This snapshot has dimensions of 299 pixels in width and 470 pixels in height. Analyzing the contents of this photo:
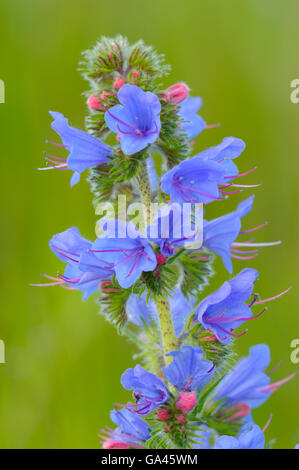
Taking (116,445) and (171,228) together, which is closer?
(171,228)

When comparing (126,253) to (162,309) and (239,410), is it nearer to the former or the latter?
(162,309)

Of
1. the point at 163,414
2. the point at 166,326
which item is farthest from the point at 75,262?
the point at 163,414

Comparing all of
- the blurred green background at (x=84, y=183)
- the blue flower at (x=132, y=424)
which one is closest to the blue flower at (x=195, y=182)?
the blue flower at (x=132, y=424)

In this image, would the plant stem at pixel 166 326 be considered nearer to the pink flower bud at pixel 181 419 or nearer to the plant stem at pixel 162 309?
the plant stem at pixel 162 309

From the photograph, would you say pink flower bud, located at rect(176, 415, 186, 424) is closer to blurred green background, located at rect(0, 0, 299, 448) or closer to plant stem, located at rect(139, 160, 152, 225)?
plant stem, located at rect(139, 160, 152, 225)

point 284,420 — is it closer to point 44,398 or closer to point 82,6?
point 44,398

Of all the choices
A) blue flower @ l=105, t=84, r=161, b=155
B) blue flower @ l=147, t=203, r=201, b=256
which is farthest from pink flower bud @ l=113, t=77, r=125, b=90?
blue flower @ l=147, t=203, r=201, b=256

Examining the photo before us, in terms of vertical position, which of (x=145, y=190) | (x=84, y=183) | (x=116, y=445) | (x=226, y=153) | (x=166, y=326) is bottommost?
(x=116, y=445)
